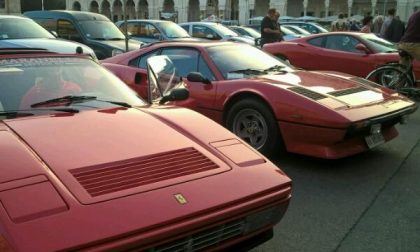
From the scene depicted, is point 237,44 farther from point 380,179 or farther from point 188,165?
point 188,165

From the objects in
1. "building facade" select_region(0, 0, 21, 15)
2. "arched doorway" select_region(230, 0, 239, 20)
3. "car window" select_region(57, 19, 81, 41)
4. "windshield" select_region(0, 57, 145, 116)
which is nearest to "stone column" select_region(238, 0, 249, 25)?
"arched doorway" select_region(230, 0, 239, 20)

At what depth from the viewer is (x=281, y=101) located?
15.2ft

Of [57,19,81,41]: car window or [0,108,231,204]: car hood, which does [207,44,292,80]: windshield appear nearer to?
[0,108,231,204]: car hood

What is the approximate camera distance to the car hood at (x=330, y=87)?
4664 millimetres

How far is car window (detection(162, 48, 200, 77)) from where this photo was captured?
18.4 ft

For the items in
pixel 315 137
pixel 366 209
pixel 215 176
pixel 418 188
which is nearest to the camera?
pixel 215 176

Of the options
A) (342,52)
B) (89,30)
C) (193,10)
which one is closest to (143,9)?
(193,10)

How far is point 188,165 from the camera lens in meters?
2.39

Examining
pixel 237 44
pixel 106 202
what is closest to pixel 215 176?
pixel 106 202

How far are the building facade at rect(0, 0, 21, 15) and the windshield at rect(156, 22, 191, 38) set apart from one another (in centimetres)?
3877

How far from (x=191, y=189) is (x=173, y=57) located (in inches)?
153

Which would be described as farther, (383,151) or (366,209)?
(383,151)

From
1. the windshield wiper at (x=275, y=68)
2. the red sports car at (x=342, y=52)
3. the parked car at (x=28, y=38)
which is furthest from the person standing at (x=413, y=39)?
the parked car at (x=28, y=38)

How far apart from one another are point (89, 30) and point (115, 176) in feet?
35.0
